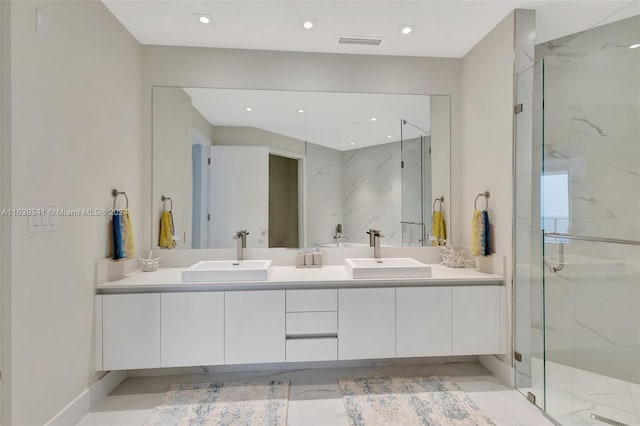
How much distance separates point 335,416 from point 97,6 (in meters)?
2.94

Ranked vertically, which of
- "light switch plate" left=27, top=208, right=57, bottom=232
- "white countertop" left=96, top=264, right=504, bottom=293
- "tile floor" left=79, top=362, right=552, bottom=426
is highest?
"light switch plate" left=27, top=208, right=57, bottom=232

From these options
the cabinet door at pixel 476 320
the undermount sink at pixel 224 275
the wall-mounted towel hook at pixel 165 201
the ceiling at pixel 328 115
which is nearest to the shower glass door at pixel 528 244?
the cabinet door at pixel 476 320

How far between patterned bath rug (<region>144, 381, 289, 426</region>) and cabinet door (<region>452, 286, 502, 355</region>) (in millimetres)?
1273

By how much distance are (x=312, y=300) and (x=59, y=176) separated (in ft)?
5.32

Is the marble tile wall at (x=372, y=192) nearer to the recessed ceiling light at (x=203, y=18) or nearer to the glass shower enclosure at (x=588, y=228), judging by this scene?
the glass shower enclosure at (x=588, y=228)

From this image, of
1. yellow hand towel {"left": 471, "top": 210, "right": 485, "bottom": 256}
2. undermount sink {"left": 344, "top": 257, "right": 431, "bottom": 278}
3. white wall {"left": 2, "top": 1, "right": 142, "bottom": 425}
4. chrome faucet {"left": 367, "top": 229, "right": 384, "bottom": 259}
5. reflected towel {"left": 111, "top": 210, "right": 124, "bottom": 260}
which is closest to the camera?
white wall {"left": 2, "top": 1, "right": 142, "bottom": 425}

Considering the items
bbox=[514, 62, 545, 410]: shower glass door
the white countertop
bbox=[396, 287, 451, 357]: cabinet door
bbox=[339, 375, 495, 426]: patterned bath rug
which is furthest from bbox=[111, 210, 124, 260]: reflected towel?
bbox=[514, 62, 545, 410]: shower glass door

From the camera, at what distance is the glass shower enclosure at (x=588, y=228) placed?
189cm

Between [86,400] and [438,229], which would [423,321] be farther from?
[86,400]

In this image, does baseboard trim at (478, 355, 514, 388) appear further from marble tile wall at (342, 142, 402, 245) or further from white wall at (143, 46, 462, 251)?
marble tile wall at (342, 142, 402, 245)

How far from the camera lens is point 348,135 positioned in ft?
9.54

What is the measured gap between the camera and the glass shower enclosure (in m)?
1.89

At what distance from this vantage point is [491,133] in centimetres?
251

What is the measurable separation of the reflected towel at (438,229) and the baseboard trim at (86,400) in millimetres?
2647
